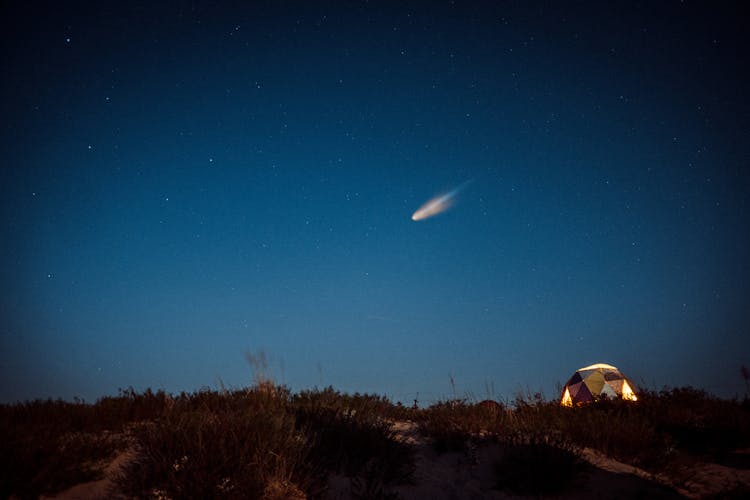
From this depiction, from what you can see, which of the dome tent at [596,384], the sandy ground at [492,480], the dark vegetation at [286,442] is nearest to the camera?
the dark vegetation at [286,442]

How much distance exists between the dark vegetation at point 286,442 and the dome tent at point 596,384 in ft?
17.8

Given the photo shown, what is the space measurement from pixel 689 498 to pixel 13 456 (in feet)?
24.1

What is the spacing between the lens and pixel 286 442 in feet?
13.8

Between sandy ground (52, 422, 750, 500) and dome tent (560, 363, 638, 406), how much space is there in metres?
7.62

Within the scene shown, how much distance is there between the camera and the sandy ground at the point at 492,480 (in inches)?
177

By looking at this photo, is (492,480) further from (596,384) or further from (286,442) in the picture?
(596,384)

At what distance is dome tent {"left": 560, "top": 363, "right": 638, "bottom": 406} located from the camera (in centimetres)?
1329

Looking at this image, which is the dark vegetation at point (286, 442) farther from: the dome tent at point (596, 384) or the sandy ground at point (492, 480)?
the dome tent at point (596, 384)

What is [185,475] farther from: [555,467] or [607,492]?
[607,492]

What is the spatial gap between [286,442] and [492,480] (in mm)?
2684

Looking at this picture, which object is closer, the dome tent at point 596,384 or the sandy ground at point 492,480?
the sandy ground at point 492,480

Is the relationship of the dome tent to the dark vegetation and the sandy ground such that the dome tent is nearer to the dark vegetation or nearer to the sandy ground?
the dark vegetation

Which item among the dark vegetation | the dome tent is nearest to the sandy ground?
the dark vegetation

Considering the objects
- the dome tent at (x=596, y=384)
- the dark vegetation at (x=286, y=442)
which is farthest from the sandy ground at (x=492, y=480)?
the dome tent at (x=596, y=384)
